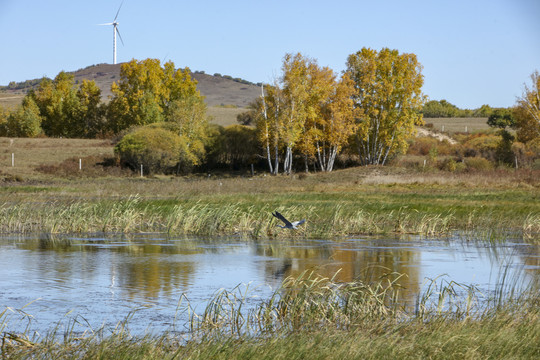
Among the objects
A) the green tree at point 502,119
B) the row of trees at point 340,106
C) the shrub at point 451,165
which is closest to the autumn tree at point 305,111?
the row of trees at point 340,106

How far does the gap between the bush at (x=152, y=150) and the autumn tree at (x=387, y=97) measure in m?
16.6

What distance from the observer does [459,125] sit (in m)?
110

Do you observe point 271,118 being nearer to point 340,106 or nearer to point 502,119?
point 340,106

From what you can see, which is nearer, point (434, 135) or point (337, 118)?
point (337, 118)

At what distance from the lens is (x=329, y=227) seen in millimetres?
26109

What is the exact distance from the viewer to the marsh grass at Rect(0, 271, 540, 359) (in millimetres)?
9531

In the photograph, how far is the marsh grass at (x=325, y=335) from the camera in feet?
31.3

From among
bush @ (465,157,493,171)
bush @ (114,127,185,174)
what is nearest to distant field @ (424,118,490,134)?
bush @ (465,157,493,171)

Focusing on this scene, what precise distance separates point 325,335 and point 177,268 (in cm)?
928

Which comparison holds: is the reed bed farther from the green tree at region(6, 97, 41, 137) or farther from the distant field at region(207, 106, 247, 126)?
the distant field at region(207, 106, 247, 126)

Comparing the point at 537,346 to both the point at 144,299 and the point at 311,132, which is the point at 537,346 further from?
the point at 311,132

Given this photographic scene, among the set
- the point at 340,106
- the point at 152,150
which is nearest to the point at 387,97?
the point at 340,106

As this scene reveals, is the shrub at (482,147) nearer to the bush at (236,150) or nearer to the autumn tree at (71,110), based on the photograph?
the bush at (236,150)

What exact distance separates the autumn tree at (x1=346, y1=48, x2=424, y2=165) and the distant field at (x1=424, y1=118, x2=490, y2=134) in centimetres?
3251
